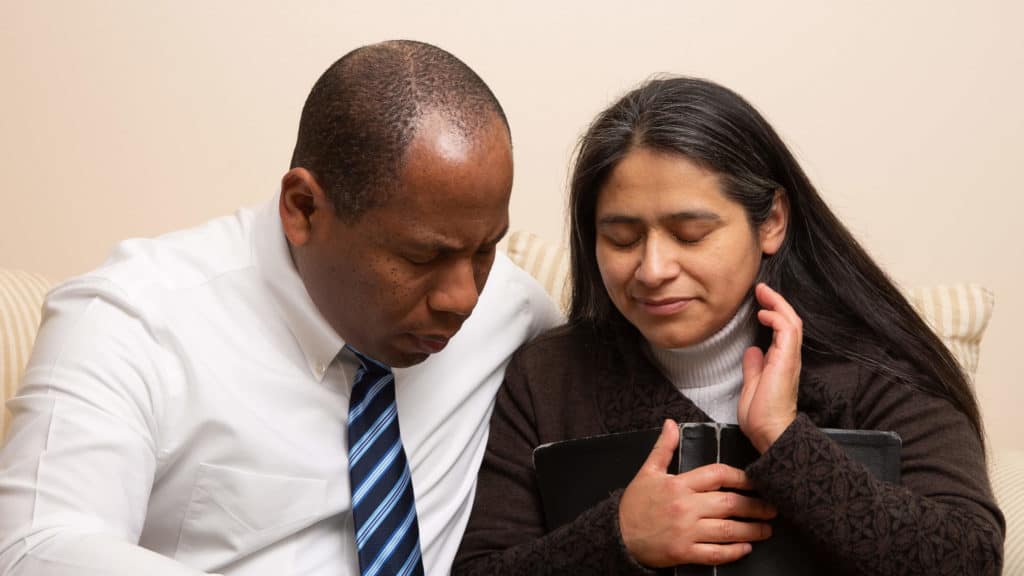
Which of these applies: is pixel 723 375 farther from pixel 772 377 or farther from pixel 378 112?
pixel 378 112

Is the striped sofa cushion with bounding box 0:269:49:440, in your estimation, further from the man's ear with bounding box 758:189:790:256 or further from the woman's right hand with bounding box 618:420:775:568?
the man's ear with bounding box 758:189:790:256

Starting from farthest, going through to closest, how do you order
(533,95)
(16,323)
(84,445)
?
(533,95)
(16,323)
(84,445)

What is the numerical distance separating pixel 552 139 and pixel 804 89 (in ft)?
1.60

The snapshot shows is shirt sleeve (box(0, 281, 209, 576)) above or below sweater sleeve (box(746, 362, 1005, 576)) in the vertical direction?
above

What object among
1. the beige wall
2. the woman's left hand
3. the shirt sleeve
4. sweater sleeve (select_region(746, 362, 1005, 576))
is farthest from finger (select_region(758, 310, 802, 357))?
the beige wall

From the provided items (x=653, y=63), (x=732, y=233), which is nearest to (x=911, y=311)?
(x=732, y=233)

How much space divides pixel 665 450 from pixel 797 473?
176mm

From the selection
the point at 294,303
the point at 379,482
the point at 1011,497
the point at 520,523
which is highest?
the point at 294,303

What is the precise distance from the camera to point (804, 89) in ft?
7.41

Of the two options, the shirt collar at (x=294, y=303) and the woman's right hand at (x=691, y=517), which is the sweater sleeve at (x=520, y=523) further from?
the shirt collar at (x=294, y=303)

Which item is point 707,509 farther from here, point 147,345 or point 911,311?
point 147,345

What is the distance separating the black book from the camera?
4.58ft

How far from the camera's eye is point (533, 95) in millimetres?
2268

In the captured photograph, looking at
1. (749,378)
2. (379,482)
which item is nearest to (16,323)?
(379,482)
